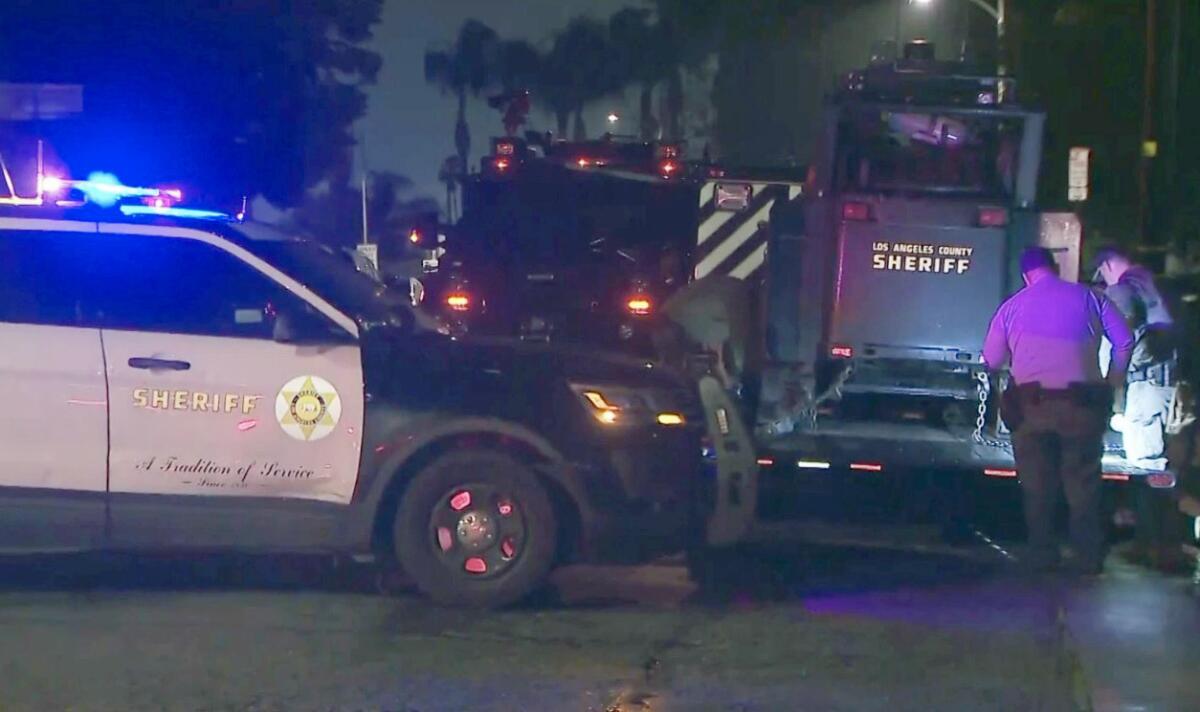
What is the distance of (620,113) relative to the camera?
3036 cm

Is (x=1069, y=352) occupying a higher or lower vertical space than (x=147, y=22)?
lower

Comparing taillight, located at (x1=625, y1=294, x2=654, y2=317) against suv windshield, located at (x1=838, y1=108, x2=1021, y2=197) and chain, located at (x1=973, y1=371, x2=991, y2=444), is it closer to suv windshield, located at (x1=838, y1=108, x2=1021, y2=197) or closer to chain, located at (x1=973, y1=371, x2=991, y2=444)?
suv windshield, located at (x1=838, y1=108, x2=1021, y2=197)

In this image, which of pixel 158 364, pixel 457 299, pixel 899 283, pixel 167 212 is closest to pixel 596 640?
pixel 158 364

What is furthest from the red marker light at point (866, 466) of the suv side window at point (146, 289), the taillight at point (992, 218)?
the suv side window at point (146, 289)

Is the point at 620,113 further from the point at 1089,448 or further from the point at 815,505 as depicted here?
the point at 1089,448

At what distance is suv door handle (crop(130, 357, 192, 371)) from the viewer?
8.12 meters

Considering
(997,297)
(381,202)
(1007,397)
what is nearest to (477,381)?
(1007,397)

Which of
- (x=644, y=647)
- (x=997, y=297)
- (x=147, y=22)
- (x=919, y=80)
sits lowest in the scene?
(x=644, y=647)

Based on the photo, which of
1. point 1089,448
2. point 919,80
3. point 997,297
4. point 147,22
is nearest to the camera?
point 1089,448

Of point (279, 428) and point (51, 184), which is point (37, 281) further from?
point (279, 428)

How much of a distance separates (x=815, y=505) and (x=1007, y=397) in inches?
92.9

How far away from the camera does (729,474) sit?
872 centimetres

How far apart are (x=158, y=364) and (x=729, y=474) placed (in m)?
2.74

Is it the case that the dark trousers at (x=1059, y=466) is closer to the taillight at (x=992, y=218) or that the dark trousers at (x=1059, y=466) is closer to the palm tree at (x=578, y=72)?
the taillight at (x=992, y=218)
